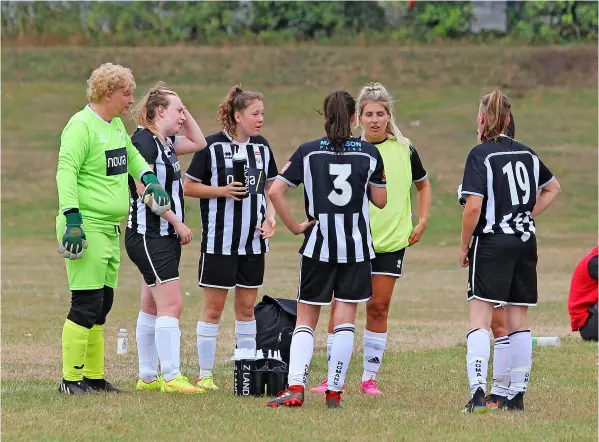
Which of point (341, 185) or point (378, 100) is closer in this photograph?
point (341, 185)

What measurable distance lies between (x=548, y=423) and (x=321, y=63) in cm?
3215

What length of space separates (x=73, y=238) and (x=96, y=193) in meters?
0.47

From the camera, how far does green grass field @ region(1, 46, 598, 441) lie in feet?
22.4

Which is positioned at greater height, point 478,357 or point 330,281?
point 330,281

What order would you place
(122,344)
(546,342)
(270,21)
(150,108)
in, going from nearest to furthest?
1. (150,108)
2. (122,344)
3. (546,342)
4. (270,21)

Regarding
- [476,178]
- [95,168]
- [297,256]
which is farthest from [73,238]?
[297,256]

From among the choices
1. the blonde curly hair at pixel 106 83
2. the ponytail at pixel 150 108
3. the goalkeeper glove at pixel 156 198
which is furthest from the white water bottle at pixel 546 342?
the blonde curly hair at pixel 106 83

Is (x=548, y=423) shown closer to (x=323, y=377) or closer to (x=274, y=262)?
(x=323, y=377)

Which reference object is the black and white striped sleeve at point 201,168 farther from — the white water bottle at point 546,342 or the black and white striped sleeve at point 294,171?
the white water bottle at point 546,342

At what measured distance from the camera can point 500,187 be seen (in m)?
7.36

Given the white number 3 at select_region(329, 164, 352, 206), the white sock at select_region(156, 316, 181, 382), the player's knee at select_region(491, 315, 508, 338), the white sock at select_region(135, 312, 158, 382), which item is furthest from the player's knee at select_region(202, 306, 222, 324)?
the player's knee at select_region(491, 315, 508, 338)

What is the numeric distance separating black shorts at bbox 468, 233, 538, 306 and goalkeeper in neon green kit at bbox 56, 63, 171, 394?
205 cm

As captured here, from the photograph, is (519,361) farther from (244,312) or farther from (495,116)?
(244,312)

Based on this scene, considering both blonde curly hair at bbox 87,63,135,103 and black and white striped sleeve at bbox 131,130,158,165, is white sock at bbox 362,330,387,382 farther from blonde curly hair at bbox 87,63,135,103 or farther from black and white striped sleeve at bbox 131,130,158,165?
blonde curly hair at bbox 87,63,135,103
